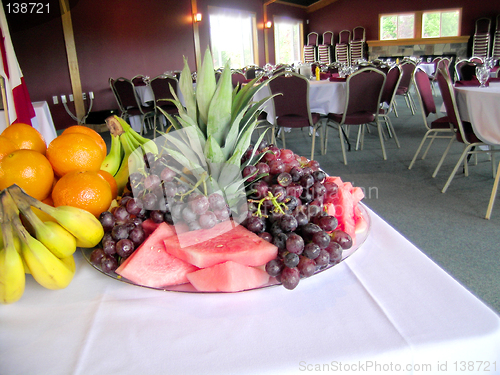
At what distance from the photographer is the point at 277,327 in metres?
0.41

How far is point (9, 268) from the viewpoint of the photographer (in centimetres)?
43

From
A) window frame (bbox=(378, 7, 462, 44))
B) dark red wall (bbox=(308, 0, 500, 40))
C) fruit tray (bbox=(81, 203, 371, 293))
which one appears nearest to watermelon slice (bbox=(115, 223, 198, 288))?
fruit tray (bbox=(81, 203, 371, 293))

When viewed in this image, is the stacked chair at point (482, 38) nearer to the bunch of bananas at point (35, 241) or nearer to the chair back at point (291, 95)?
the chair back at point (291, 95)

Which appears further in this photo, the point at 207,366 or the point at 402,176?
the point at 402,176

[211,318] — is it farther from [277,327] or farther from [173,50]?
[173,50]

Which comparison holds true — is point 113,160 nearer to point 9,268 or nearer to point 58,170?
point 58,170

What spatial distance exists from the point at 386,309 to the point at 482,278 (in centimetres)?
136

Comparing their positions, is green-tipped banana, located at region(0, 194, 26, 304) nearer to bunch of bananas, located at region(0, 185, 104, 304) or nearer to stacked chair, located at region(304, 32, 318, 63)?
bunch of bananas, located at region(0, 185, 104, 304)

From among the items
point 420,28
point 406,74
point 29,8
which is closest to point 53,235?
point 406,74

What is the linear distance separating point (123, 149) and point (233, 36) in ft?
32.8

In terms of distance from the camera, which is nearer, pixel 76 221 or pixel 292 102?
pixel 76 221

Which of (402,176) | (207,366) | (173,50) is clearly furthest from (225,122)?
(173,50)

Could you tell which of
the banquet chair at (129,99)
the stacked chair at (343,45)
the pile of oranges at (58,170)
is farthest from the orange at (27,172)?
the stacked chair at (343,45)

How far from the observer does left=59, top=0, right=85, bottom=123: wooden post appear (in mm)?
5482
